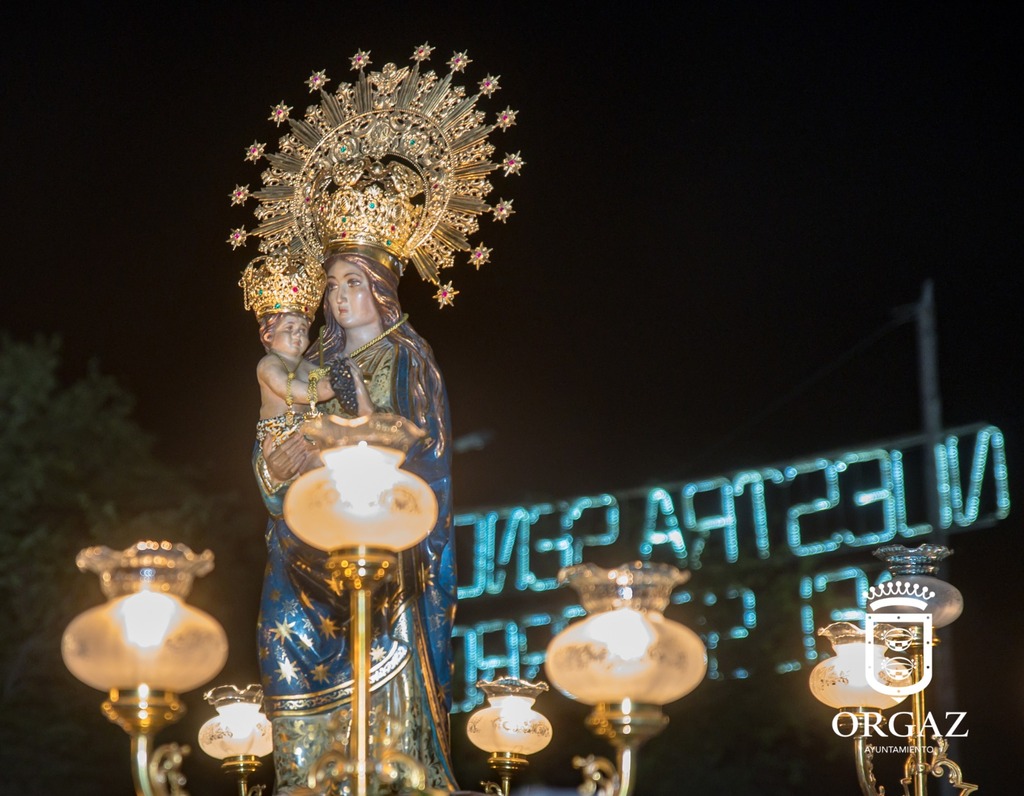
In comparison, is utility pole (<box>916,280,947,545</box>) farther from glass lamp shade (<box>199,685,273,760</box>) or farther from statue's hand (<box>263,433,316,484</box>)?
statue's hand (<box>263,433,316,484</box>)

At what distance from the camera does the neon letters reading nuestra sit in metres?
10.9

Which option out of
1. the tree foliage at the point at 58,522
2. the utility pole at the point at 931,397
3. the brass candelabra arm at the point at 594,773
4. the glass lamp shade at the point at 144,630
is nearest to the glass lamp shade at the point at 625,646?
the brass candelabra arm at the point at 594,773

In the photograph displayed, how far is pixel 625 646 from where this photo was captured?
3.99 meters

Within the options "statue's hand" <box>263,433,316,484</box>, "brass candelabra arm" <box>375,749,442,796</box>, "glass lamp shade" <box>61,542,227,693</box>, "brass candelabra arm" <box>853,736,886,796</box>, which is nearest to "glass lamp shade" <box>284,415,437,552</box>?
"glass lamp shade" <box>61,542,227,693</box>

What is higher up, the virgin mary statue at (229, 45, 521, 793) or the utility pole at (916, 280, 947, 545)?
the utility pole at (916, 280, 947, 545)

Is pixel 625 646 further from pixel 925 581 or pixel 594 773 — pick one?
pixel 925 581

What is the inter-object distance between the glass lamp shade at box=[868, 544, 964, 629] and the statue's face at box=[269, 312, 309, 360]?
2009 millimetres

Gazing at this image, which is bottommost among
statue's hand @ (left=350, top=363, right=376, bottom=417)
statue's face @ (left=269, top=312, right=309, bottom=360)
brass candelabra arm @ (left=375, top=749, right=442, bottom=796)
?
brass candelabra arm @ (left=375, top=749, right=442, bottom=796)

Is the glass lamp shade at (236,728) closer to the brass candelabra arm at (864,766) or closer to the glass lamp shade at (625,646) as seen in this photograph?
the brass candelabra arm at (864,766)

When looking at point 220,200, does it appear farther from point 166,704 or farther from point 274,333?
point 166,704

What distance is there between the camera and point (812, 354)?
1129 centimetres

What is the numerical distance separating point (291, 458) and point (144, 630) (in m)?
1.33

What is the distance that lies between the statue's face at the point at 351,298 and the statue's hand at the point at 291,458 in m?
0.50

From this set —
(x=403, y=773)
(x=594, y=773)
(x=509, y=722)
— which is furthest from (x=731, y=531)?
(x=594, y=773)
